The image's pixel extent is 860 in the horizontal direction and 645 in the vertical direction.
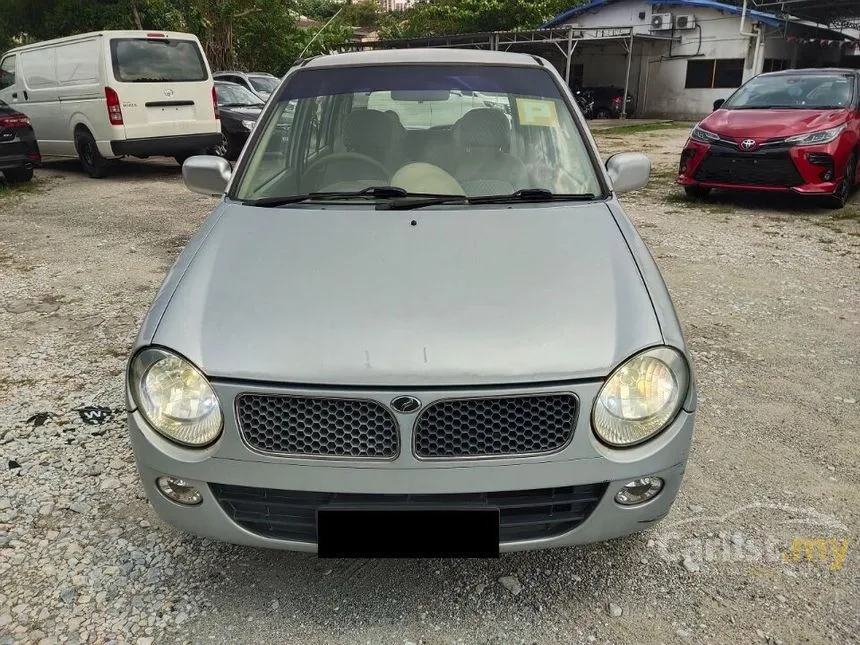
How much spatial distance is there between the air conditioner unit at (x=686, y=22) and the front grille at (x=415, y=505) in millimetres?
25233

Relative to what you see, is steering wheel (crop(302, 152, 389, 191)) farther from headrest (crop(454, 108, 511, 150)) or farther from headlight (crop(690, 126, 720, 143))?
headlight (crop(690, 126, 720, 143))

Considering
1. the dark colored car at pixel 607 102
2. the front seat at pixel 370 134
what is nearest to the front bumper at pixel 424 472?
the front seat at pixel 370 134

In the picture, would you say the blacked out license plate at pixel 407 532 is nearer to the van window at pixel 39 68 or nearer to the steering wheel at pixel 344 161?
the steering wheel at pixel 344 161

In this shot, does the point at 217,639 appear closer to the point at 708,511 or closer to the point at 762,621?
the point at 762,621

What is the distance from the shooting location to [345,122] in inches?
120

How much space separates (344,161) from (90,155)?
8909 millimetres

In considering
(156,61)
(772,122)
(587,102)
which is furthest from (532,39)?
(772,122)

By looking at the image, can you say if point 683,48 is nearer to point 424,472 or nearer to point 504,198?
point 504,198

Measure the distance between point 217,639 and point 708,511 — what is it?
1.76 meters

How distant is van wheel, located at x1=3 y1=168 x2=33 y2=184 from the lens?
385 inches

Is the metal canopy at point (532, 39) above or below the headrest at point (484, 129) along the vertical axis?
above

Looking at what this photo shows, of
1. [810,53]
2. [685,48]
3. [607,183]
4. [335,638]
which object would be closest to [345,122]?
[607,183]

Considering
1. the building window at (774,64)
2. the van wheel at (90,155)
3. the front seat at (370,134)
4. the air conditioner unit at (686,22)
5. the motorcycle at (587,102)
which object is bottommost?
the motorcycle at (587,102)

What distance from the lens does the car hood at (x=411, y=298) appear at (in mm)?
1835
